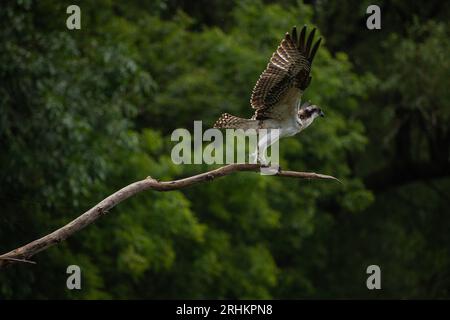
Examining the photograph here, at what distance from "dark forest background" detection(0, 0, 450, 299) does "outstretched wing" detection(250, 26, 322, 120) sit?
482 centimetres

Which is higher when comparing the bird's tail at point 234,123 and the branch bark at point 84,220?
the bird's tail at point 234,123

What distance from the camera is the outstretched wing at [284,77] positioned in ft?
28.2

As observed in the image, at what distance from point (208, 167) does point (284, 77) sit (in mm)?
7366

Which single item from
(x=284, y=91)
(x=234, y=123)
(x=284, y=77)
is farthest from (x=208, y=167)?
(x=284, y=77)

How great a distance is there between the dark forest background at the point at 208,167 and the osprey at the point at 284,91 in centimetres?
462

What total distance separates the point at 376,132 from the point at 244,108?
184 inches

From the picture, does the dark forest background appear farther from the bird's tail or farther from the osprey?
the osprey

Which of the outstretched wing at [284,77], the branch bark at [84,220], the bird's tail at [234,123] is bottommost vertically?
the branch bark at [84,220]

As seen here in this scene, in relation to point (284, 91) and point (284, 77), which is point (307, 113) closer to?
point (284, 91)

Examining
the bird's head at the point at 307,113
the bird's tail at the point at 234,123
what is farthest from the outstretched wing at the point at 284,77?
the bird's head at the point at 307,113

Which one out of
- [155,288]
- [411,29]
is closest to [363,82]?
[411,29]

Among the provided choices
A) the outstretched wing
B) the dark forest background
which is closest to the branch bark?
the outstretched wing

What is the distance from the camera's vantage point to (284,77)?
28.8 ft

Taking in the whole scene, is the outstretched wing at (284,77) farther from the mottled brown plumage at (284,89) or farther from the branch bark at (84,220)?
the branch bark at (84,220)
